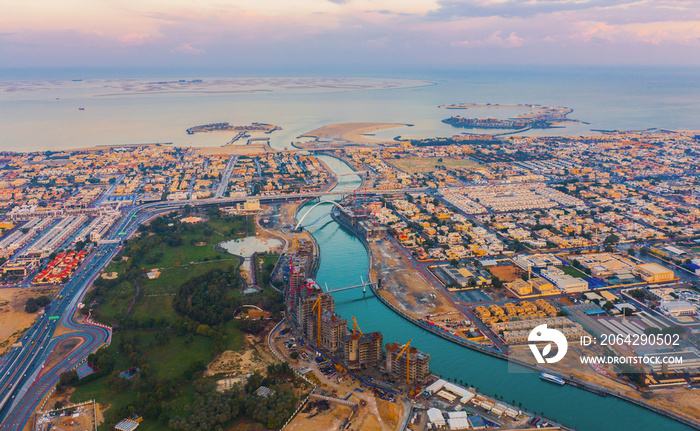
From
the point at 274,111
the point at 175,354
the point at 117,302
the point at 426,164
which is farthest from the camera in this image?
the point at 274,111

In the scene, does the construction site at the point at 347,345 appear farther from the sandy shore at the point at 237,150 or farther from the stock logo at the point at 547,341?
the sandy shore at the point at 237,150

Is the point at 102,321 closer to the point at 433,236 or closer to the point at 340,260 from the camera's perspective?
the point at 340,260

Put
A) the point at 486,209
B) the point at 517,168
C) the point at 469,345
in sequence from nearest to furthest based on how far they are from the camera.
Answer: the point at 469,345 → the point at 486,209 → the point at 517,168

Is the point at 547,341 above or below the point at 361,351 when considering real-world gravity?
below

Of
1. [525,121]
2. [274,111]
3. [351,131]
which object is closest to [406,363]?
[351,131]

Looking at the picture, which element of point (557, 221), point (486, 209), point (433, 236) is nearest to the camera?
point (433, 236)

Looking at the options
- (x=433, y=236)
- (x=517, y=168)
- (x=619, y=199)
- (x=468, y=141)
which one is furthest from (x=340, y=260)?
(x=468, y=141)

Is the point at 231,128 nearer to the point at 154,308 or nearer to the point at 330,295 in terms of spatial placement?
the point at 154,308
